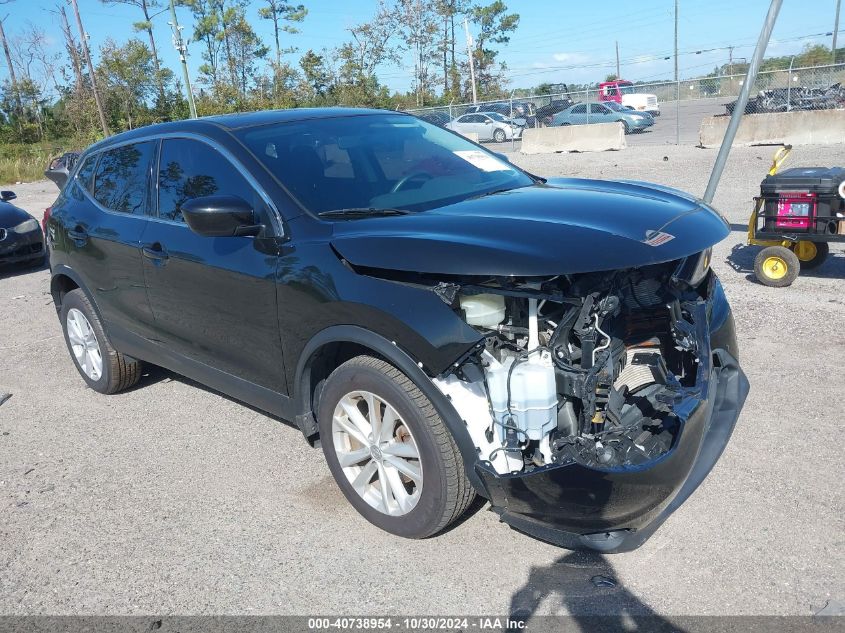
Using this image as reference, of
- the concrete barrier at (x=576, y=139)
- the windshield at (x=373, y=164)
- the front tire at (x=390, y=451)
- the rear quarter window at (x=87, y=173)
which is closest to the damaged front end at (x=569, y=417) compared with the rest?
the front tire at (x=390, y=451)

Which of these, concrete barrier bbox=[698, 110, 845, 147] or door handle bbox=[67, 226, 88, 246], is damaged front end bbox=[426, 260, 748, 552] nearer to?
door handle bbox=[67, 226, 88, 246]

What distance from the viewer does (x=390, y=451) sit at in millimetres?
3150

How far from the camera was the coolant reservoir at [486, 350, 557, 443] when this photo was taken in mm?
2693

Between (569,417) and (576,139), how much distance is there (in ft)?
62.8

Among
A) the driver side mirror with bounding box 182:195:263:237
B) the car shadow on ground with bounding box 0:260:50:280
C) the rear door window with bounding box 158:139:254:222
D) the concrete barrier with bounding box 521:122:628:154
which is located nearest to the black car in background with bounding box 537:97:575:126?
the concrete barrier with bounding box 521:122:628:154

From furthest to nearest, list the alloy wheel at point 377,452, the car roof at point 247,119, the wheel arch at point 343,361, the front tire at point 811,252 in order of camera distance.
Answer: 1. the front tire at point 811,252
2. the car roof at point 247,119
3. the alloy wheel at point 377,452
4. the wheel arch at point 343,361

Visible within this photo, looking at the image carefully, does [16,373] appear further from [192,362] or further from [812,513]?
[812,513]

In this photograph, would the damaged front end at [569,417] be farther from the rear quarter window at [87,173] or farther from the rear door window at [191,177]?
the rear quarter window at [87,173]

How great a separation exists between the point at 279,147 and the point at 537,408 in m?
1.98

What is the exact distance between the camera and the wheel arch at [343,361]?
285cm

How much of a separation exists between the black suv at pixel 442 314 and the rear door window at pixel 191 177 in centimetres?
1

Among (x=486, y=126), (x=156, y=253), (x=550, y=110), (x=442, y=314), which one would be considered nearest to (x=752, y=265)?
(x=442, y=314)

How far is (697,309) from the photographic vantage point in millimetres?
3295

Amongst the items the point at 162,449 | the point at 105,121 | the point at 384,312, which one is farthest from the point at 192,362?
the point at 105,121
